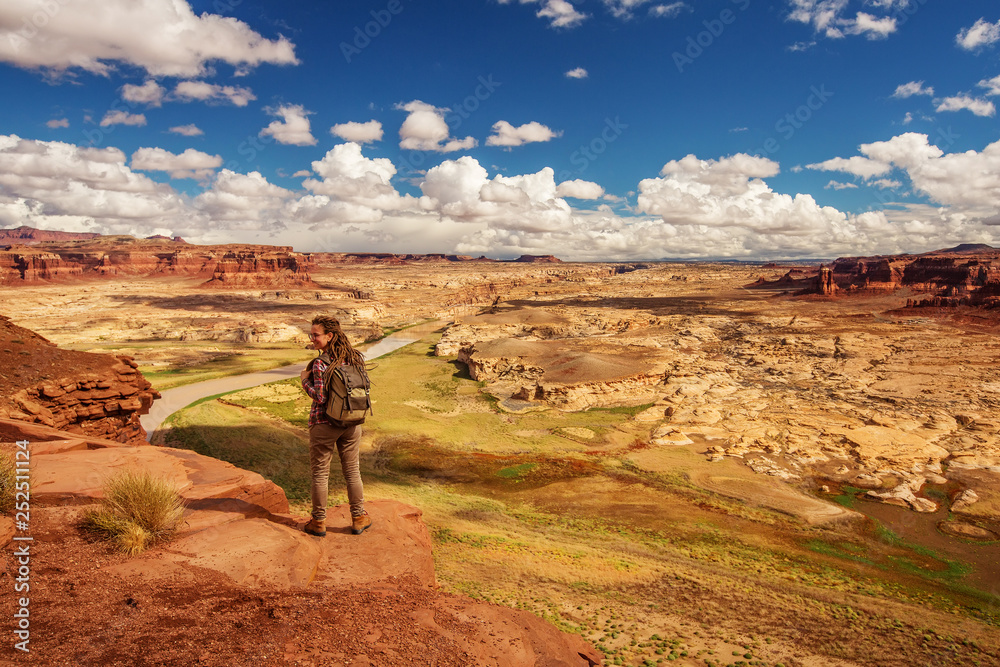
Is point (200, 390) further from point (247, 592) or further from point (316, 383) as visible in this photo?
point (247, 592)

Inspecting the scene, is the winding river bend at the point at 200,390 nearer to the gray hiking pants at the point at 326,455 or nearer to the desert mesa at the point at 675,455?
the desert mesa at the point at 675,455

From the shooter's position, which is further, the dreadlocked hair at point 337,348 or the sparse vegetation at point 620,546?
the sparse vegetation at point 620,546

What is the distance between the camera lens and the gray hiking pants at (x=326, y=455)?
695 centimetres

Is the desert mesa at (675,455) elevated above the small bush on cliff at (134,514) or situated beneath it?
situated beneath

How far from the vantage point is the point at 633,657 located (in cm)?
736

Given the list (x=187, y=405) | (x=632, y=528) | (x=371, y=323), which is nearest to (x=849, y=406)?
(x=632, y=528)

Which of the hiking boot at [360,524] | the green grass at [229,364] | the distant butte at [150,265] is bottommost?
the green grass at [229,364]

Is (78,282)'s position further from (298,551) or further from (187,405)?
(298,551)

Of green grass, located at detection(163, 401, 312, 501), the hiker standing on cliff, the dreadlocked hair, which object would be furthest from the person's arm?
green grass, located at detection(163, 401, 312, 501)

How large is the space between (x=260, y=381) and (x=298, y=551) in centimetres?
3869

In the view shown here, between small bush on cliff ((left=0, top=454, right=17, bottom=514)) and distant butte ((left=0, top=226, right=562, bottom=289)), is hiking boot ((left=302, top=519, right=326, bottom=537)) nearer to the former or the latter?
Result: small bush on cliff ((left=0, top=454, right=17, bottom=514))

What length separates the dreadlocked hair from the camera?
6955 millimetres

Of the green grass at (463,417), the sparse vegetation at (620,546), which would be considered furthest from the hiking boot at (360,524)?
the green grass at (463,417)

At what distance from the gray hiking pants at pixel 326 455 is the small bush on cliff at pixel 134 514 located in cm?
176
